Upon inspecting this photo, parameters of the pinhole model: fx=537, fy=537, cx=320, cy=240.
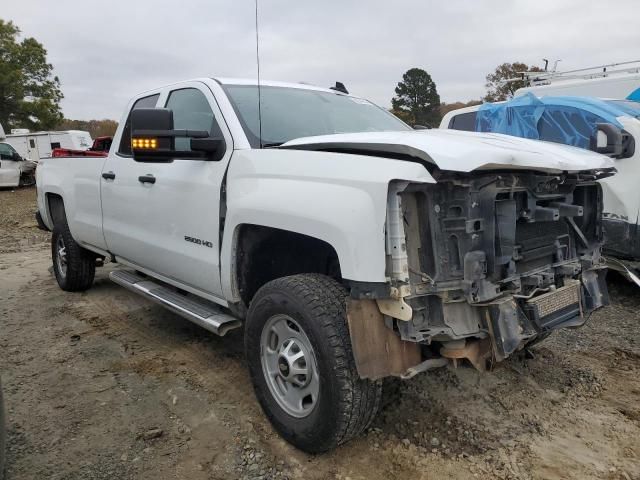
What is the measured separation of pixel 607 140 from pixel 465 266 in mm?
1940

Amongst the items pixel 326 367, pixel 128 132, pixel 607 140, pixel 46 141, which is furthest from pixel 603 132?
pixel 46 141

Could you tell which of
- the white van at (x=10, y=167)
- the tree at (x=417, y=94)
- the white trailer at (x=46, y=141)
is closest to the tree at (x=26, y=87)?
the white trailer at (x=46, y=141)

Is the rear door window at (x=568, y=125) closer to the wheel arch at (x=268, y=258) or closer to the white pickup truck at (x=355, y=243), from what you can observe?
the white pickup truck at (x=355, y=243)

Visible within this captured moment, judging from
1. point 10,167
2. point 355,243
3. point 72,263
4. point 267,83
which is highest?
point 267,83

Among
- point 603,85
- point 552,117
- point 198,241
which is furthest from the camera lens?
point 603,85

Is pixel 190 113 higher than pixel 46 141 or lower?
higher

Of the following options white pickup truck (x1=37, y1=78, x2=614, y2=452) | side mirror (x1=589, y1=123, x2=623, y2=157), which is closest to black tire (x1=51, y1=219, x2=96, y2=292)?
white pickup truck (x1=37, y1=78, x2=614, y2=452)

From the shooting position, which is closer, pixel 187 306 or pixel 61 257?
pixel 187 306

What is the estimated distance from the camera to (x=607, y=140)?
3607 millimetres

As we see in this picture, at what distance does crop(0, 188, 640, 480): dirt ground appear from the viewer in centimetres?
267

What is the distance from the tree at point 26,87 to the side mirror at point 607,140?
118 feet

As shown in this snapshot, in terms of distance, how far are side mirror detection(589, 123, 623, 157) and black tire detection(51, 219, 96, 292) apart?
16.0 ft

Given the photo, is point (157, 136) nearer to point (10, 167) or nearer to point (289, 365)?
point (289, 365)

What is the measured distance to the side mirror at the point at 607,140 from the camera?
140 inches
